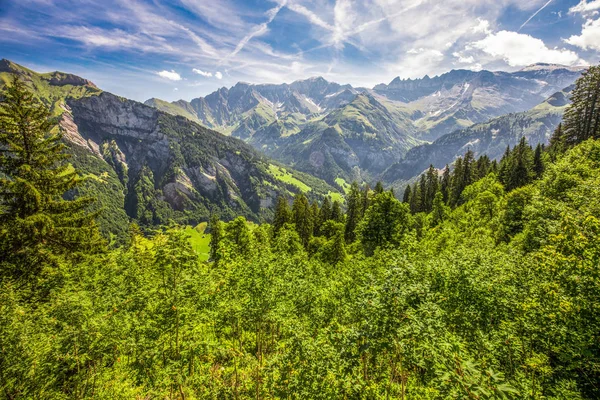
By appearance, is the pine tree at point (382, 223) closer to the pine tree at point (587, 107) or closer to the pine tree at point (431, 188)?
the pine tree at point (587, 107)

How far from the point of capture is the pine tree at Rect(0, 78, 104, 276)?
723 inches

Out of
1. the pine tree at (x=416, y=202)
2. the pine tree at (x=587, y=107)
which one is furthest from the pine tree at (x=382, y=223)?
the pine tree at (x=416, y=202)

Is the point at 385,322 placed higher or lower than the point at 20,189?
lower

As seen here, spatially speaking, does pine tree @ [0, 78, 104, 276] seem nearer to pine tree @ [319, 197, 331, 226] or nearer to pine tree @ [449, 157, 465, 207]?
pine tree @ [319, 197, 331, 226]

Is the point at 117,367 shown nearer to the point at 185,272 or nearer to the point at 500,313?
the point at 185,272

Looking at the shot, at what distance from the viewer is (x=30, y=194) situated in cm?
1866

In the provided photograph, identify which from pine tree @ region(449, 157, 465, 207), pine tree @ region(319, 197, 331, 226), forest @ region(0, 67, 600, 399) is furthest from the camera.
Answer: pine tree @ region(449, 157, 465, 207)

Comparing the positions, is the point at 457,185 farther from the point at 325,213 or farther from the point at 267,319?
the point at 267,319

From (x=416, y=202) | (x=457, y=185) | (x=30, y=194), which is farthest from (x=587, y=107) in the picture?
(x=30, y=194)

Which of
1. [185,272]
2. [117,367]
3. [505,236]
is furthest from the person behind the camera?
[505,236]

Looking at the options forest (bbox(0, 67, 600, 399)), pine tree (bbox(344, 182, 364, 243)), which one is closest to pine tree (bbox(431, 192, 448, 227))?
pine tree (bbox(344, 182, 364, 243))

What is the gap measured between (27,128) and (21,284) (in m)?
11.6

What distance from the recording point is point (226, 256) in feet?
72.8

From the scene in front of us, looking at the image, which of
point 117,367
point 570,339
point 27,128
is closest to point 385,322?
point 570,339
